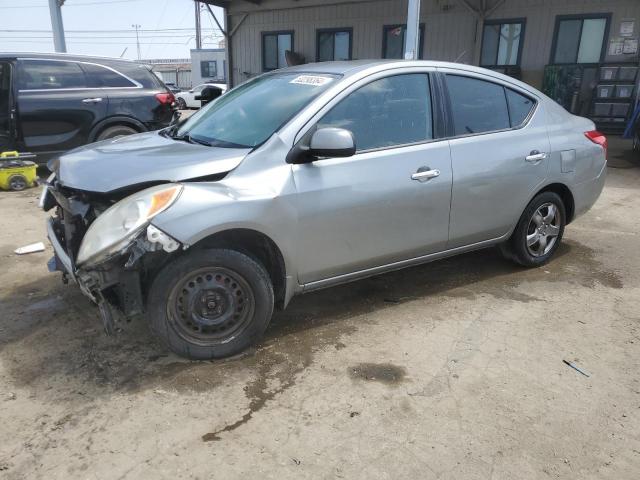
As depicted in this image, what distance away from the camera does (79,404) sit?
106 inches

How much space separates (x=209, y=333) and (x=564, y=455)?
192cm

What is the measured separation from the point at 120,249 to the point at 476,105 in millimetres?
2775

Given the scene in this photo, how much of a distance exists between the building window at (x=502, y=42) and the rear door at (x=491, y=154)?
32.2 ft

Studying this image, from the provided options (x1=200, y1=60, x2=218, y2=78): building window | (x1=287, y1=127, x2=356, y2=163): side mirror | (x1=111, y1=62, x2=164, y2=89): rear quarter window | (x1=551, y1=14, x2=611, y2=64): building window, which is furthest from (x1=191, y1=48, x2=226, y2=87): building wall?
(x1=287, y1=127, x2=356, y2=163): side mirror

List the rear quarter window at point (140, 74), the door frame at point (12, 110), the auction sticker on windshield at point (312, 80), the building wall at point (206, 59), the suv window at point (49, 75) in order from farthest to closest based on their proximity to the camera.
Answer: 1. the building wall at point (206, 59)
2. the rear quarter window at point (140, 74)
3. the suv window at point (49, 75)
4. the door frame at point (12, 110)
5. the auction sticker on windshield at point (312, 80)

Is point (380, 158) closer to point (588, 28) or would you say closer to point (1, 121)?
point (1, 121)

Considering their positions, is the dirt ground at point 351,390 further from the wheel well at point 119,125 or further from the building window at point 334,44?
the building window at point 334,44

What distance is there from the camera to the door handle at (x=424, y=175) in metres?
3.52

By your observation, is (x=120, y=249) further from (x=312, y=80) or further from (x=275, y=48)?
(x=275, y=48)

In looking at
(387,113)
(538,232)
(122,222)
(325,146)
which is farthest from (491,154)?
(122,222)

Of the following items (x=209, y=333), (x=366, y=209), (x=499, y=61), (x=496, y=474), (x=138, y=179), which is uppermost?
(x=499, y=61)

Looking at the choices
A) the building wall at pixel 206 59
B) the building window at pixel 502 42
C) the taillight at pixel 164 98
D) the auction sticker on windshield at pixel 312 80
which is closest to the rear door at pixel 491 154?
the auction sticker on windshield at pixel 312 80

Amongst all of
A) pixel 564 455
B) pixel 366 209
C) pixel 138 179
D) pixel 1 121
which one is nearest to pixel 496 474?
pixel 564 455

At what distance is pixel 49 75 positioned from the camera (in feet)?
25.4
